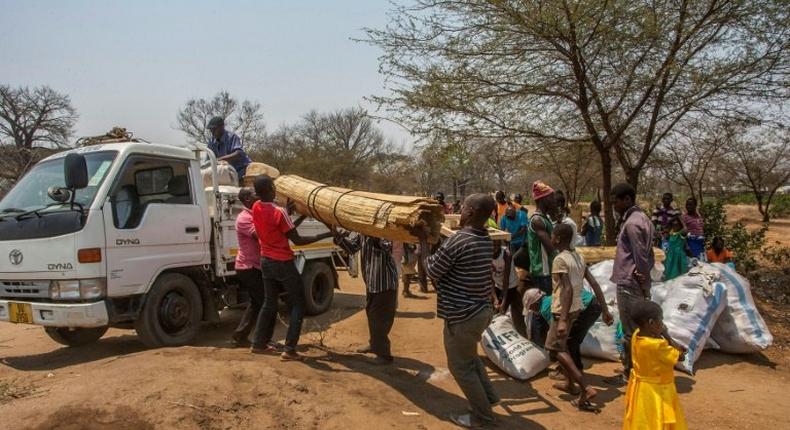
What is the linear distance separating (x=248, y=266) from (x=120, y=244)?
1.21 meters

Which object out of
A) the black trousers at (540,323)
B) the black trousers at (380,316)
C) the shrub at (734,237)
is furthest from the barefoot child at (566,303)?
the shrub at (734,237)

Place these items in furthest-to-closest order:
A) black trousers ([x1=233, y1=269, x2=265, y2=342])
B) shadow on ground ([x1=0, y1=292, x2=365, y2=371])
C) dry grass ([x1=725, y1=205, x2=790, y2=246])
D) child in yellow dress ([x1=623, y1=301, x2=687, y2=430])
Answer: dry grass ([x1=725, y1=205, x2=790, y2=246])
black trousers ([x1=233, y1=269, x2=265, y2=342])
shadow on ground ([x1=0, y1=292, x2=365, y2=371])
child in yellow dress ([x1=623, y1=301, x2=687, y2=430])

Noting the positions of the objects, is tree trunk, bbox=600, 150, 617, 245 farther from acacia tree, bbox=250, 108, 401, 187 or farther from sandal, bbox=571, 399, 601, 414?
acacia tree, bbox=250, 108, 401, 187

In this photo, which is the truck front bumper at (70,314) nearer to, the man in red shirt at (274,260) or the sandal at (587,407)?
the man in red shirt at (274,260)

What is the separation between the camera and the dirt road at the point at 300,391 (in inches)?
145

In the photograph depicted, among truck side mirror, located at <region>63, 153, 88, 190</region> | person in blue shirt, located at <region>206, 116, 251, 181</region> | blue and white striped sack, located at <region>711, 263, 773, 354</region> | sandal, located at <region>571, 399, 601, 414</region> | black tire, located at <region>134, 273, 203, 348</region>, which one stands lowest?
sandal, located at <region>571, 399, 601, 414</region>

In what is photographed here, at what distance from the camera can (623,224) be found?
4938 millimetres

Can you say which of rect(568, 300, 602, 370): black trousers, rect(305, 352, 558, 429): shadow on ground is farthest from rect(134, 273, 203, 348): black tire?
rect(568, 300, 602, 370): black trousers

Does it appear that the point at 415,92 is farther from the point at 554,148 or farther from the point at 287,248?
the point at 287,248

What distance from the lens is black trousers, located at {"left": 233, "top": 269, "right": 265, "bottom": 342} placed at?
18.8 ft

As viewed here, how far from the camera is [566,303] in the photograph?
15.1 feet

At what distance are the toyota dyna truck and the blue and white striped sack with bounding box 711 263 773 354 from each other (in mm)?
5582

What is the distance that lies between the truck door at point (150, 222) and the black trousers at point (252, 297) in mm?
710

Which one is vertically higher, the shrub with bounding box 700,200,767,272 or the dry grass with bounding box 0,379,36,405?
the shrub with bounding box 700,200,767,272
